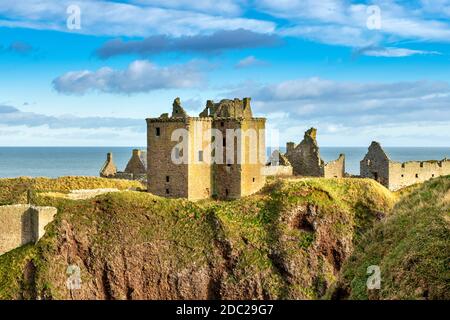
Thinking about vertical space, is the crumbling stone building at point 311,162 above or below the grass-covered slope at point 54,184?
above

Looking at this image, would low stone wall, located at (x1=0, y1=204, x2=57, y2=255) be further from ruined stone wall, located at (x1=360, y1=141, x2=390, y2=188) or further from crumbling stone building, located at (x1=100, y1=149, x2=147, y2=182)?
→ ruined stone wall, located at (x1=360, y1=141, x2=390, y2=188)

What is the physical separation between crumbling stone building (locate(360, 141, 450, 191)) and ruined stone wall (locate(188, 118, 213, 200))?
662 inches

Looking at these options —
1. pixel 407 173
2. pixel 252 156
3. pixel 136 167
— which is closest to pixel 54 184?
pixel 136 167

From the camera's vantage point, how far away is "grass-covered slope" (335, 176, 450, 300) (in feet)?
50.7

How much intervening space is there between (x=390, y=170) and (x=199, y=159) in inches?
724

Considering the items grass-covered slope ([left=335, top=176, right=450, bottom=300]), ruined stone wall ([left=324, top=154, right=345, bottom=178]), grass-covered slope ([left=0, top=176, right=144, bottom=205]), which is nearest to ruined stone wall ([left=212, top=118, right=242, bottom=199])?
grass-covered slope ([left=0, top=176, right=144, bottom=205])

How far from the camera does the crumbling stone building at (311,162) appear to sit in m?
60.5

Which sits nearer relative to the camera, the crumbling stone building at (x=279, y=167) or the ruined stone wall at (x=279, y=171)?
the ruined stone wall at (x=279, y=171)

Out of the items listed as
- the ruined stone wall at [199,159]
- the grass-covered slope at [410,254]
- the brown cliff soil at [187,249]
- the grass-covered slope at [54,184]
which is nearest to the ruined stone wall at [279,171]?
the ruined stone wall at [199,159]

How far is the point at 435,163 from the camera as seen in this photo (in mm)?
60406

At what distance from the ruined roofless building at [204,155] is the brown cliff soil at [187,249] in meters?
2.67

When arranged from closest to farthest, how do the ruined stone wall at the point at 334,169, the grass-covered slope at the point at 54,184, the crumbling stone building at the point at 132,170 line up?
1. the grass-covered slope at the point at 54,184
2. the ruined stone wall at the point at 334,169
3. the crumbling stone building at the point at 132,170

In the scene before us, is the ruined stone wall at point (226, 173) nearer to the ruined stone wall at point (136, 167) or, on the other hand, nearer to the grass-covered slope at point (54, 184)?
the grass-covered slope at point (54, 184)
